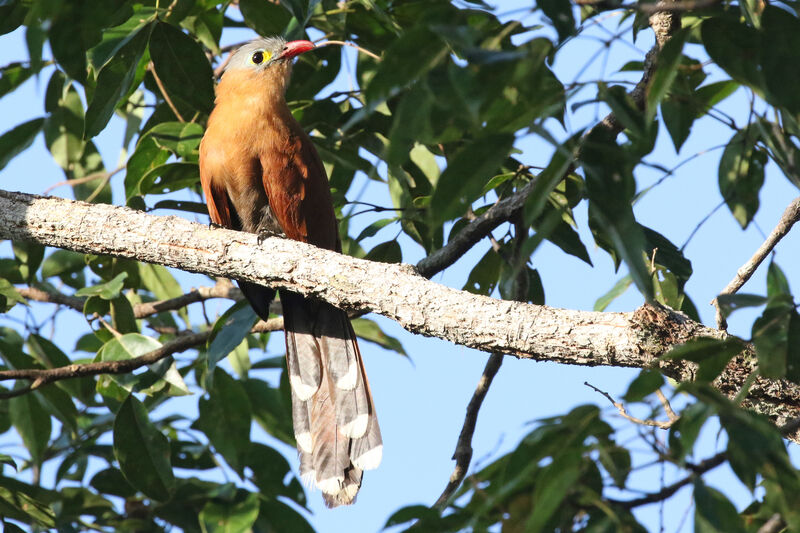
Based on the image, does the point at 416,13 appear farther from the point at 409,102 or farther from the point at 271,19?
the point at 409,102

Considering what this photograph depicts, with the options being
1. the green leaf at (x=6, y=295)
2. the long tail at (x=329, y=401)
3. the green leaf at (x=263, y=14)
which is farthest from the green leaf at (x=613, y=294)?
the green leaf at (x=6, y=295)

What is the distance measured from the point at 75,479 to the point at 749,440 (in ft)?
11.6

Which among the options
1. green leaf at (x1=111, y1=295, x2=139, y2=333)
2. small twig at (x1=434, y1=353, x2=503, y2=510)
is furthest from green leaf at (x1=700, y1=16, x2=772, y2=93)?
green leaf at (x1=111, y1=295, x2=139, y2=333)

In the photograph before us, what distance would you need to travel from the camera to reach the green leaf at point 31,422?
12.3 ft

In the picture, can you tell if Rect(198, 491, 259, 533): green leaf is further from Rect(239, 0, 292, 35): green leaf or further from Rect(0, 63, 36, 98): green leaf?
Rect(0, 63, 36, 98): green leaf

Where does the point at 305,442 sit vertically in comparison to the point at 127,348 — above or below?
below

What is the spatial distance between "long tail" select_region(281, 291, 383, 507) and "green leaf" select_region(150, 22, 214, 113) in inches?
40.2

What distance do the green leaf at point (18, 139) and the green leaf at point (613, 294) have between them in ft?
9.27

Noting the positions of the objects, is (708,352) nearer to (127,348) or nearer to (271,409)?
(127,348)

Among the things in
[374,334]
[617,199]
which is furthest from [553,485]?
[374,334]

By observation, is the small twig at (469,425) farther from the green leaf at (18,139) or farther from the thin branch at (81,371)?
the green leaf at (18,139)

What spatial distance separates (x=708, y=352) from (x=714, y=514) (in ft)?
1.26

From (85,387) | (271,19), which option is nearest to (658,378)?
(271,19)

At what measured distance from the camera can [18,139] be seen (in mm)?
4000
